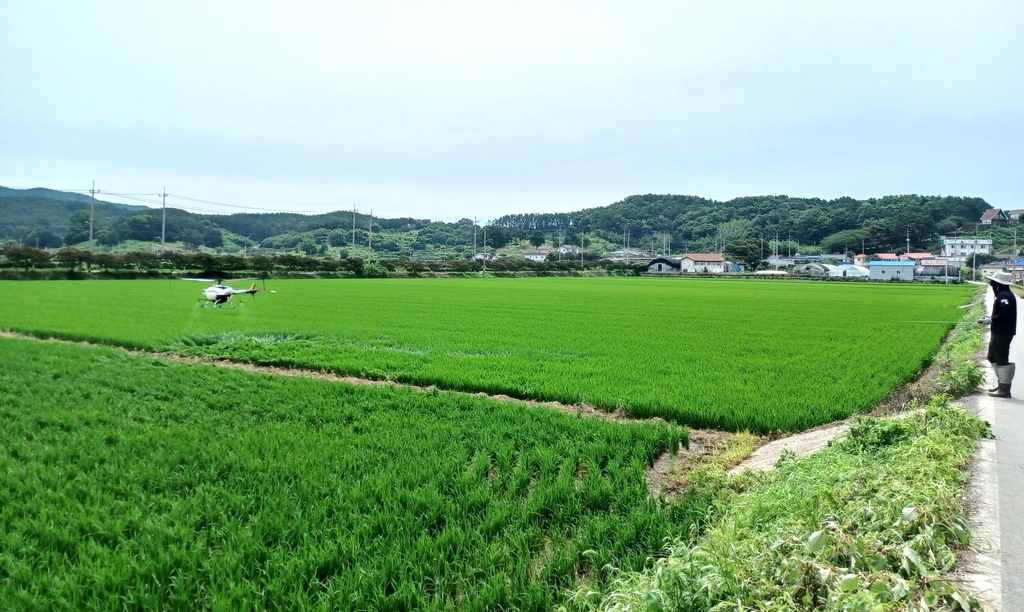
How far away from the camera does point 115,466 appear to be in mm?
5457

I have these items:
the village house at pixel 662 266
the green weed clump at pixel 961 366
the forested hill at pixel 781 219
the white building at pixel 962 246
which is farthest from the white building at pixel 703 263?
the green weed clump at pixel 961 366

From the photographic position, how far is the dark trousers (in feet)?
26.6

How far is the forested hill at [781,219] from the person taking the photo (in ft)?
397

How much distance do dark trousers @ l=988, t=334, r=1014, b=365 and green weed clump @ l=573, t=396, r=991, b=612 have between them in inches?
187

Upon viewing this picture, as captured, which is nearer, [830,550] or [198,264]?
[830,550]

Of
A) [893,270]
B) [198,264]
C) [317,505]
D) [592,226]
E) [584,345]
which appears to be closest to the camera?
[317,505]

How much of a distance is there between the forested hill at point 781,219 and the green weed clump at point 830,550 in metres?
138

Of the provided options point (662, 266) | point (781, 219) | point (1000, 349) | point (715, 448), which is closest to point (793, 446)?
point (715, 448)

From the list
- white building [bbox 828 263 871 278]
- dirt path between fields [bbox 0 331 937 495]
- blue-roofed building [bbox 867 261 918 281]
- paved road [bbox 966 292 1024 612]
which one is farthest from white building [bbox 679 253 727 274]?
dirt path between fields [bbox 0 331 937 495]

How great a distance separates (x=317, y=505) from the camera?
462cm

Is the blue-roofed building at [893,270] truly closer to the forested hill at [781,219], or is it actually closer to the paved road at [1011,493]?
the forested hill at [781,219]

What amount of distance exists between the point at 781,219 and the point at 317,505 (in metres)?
161

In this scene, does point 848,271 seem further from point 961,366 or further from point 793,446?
point 793,446

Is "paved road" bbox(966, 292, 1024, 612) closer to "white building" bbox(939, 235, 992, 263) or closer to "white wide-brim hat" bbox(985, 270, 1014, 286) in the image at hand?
"white wide-brim hat" bbox(985, 270, 1014, 286)
